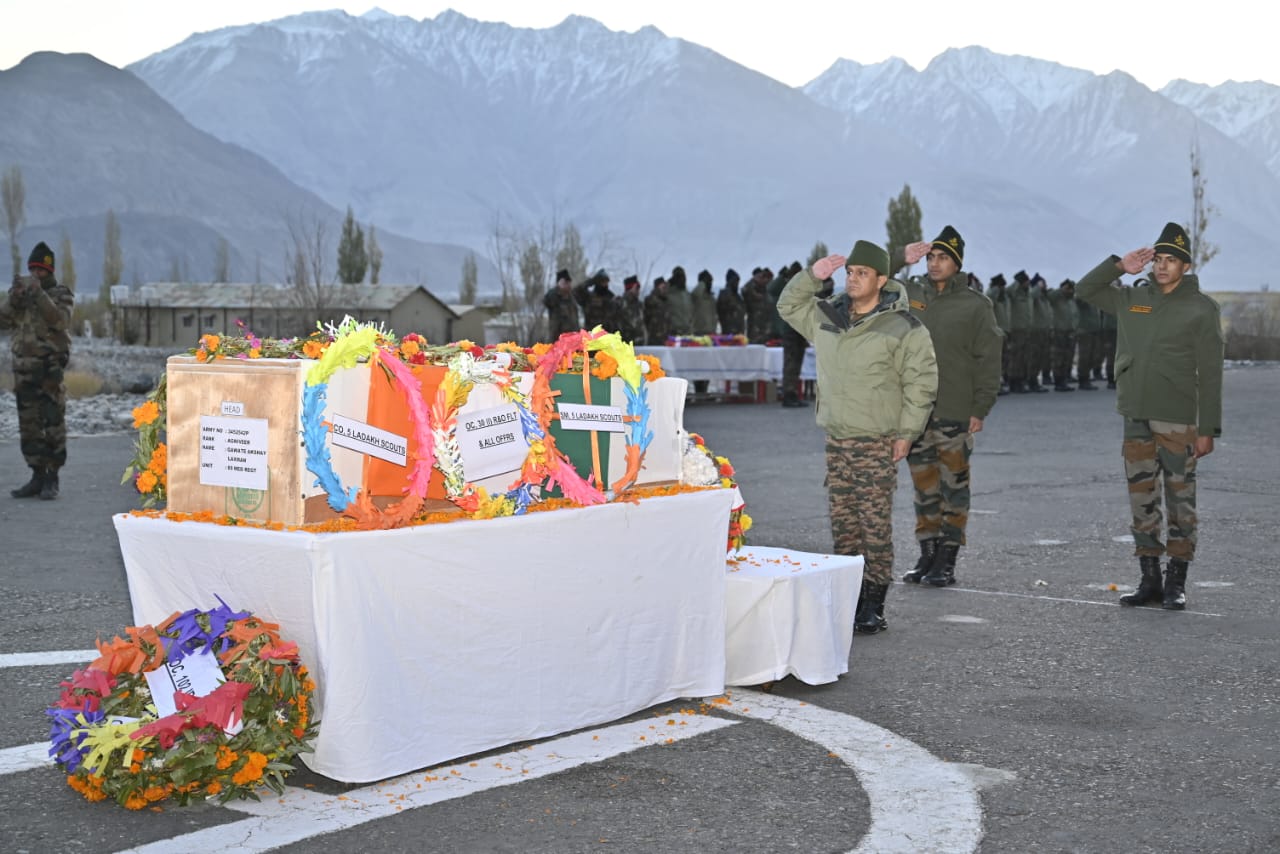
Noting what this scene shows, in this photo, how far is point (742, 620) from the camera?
23.7 feet

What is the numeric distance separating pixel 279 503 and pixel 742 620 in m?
2.31

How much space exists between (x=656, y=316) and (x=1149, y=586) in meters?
21.7

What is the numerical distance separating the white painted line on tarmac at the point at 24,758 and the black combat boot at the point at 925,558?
5.61 metres

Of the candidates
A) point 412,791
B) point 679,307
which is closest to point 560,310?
point 679,307

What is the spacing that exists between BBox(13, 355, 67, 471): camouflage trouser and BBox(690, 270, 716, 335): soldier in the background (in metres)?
19.0

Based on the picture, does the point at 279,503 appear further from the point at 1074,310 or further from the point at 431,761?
the point at 1074,310

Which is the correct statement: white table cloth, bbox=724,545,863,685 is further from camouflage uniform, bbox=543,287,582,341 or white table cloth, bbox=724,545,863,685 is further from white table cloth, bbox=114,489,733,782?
camouflage uniform, bbox=543,287,582,341

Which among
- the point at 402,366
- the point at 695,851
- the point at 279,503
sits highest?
the point at 402,366

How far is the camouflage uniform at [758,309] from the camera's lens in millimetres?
31547

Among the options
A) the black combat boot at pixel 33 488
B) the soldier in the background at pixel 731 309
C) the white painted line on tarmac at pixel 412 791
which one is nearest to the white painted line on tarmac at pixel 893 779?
the white painted line on tarmac at pixel 412 791

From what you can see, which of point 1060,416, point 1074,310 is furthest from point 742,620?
point 1074,310

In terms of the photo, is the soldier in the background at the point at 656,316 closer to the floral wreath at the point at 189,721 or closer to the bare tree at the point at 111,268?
the floral wreath at the point at 189,721

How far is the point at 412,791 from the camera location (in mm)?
5613

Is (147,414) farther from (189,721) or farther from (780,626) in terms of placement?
(780,626)
